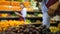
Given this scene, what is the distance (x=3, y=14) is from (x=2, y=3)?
52cm

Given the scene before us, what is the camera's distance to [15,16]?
7.58 metres

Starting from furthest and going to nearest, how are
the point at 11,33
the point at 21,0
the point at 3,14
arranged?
the point at 21,0, the point at 3,14, the point at 11,33

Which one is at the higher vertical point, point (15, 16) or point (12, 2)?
point (12, 2)

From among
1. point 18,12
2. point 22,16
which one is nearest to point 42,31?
point 22,16

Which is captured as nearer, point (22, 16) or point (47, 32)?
point (47, 32)

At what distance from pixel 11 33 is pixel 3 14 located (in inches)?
232

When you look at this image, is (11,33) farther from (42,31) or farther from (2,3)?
(2,3)

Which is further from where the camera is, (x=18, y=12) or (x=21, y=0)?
(x=21, y=0)

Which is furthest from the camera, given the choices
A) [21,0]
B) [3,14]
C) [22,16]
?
[21,0]

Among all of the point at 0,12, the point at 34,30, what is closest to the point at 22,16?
the point at 0,12

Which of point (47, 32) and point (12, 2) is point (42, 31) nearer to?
point (47, 32)

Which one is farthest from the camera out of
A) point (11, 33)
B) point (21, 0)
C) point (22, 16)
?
point (21, 0)

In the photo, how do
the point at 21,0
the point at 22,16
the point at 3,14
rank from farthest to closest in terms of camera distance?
the point at 21,0 → the point at 3,14 → the point at 22,16

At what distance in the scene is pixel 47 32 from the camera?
1.79m
